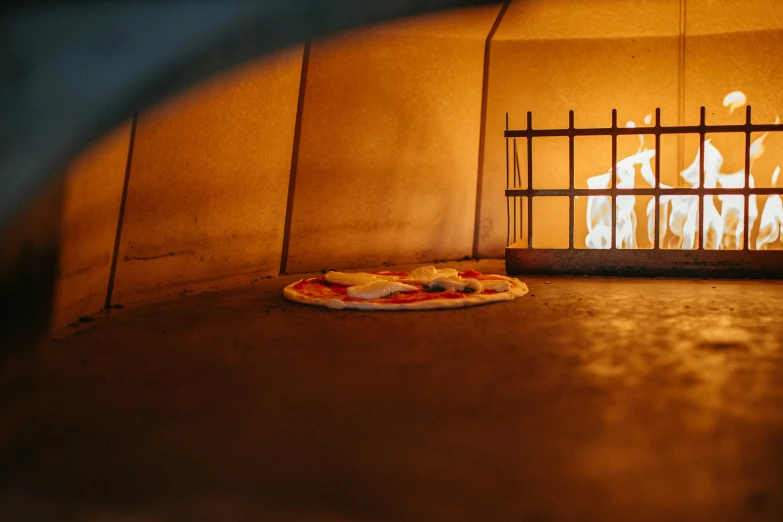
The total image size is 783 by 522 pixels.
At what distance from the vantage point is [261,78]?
5.05 meters

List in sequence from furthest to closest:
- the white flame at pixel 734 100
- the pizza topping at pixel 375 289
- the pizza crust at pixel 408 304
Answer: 1. the white flame at pixel 734 100
2. the pizza topping at pixel 375 289
3. the pizza crust at pixel 408 304

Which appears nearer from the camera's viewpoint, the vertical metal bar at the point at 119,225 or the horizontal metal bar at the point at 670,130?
the vertical metal bar at the point at 119,225

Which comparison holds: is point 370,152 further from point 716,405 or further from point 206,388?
point 716,405

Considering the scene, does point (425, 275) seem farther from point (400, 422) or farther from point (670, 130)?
point (400, 422)

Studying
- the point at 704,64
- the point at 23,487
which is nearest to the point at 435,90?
the point at 704,64

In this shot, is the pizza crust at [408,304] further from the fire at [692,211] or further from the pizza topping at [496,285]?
the fire at [692,211]

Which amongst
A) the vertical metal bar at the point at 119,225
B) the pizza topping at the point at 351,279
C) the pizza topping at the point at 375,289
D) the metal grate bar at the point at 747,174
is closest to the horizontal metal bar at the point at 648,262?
the metal grate bar at the point at 747,174

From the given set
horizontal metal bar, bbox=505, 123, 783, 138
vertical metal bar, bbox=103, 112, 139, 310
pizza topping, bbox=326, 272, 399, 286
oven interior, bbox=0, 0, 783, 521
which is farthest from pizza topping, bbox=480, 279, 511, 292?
vertical metal bar, bbox=103, 112, 139, 310

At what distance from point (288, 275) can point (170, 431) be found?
3.66 metres

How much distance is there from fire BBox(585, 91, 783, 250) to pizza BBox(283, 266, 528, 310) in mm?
1705

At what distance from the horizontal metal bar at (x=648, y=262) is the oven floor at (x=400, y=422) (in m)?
1.69

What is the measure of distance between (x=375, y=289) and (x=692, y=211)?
3.08m

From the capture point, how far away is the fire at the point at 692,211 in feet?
19.7

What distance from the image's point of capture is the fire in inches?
237
